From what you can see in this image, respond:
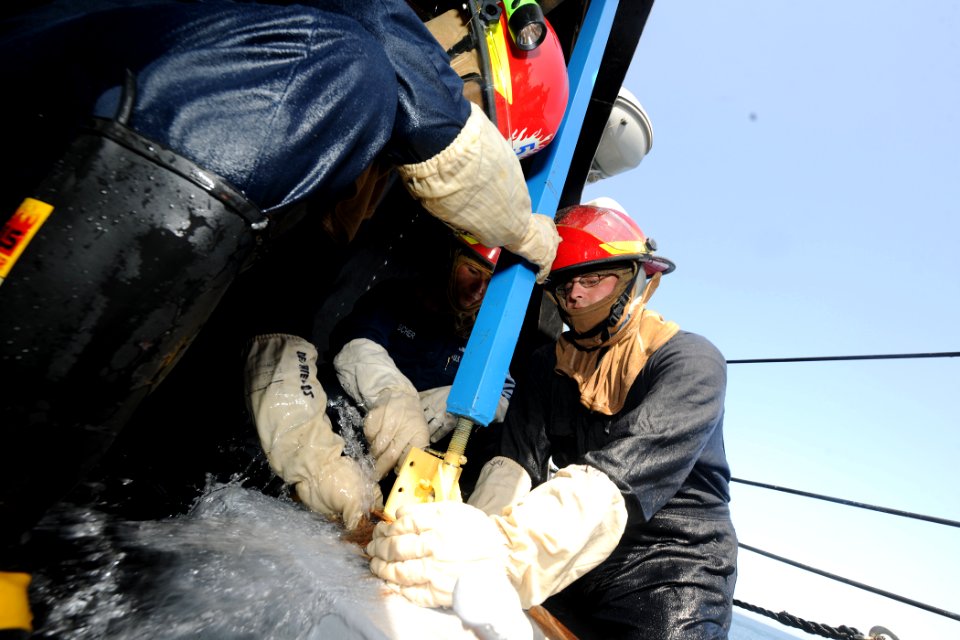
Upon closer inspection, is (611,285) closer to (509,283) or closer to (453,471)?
(509,283)

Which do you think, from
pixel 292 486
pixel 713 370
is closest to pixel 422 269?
pixel 292 486

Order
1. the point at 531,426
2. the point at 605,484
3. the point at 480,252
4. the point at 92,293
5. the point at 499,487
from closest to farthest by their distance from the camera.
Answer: the point at 92,293 → the point at 605,484 → the point at 499,487 → the point at 531,426 → the point at 480,252

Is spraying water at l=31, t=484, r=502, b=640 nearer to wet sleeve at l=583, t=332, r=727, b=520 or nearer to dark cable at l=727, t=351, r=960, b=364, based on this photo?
wet sleeve at l=583, t=332, r=727, b=520

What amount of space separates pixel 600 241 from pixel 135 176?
6.71ft

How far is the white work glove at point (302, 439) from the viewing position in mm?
1823

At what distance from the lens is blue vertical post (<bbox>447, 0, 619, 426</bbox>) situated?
6.00 feet

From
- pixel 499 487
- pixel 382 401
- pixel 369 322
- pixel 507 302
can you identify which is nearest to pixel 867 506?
pixel 499 487

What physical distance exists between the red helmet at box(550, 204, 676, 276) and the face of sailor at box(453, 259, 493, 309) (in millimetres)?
492

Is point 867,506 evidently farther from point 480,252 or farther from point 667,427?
point 480,252

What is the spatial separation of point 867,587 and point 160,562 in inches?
124

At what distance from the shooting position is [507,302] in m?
1.91

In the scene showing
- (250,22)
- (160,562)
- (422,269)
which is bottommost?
(160,562)

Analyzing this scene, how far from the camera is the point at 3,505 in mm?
692

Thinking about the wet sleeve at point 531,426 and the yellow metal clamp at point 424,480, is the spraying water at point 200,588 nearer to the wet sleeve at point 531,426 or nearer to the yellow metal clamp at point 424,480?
the yellow metal clamp at point 424,480
